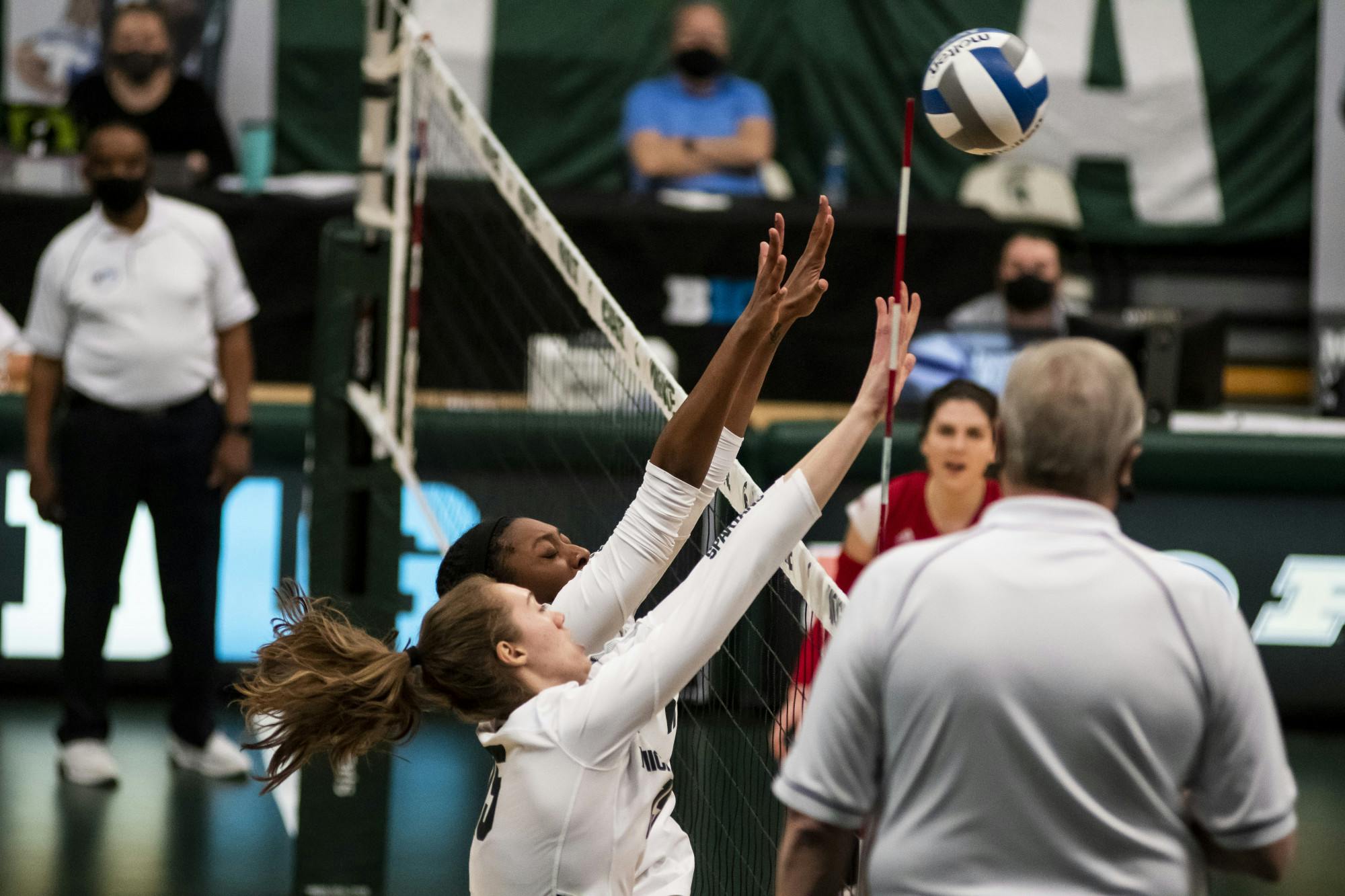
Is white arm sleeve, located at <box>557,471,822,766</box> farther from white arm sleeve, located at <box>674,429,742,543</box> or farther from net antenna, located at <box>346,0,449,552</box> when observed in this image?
net antenna, located at <box>346,0,449,552</box>

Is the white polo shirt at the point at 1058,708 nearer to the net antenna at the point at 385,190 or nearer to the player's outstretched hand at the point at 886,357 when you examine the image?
the player's outstretched hand at the point at 886,357

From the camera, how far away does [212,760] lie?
6820 millimetres

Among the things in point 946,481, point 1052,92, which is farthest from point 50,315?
point 1052,92

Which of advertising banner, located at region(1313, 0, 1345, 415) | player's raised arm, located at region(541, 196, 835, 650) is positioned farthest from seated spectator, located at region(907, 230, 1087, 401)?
advertising banner, located at region(1313, 0, 1345, 415)

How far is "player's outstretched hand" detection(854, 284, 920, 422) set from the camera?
2787mm

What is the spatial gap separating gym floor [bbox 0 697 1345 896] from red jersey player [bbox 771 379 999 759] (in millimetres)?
1638

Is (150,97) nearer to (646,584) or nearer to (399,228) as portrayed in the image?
(399,228)

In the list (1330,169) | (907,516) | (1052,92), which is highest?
(1052,92)

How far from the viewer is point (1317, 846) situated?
6.43m

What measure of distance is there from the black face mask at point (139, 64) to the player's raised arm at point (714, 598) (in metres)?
8.19

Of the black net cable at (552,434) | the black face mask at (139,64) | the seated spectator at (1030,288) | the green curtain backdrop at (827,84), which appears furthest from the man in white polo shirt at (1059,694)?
the green curtain backdrop at (827,84)

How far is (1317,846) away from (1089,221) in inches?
282

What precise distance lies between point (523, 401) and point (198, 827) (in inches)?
79.2

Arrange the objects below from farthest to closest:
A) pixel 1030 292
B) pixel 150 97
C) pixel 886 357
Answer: pixel 150 97 < pixel 1030 292 < pixel 886 357
